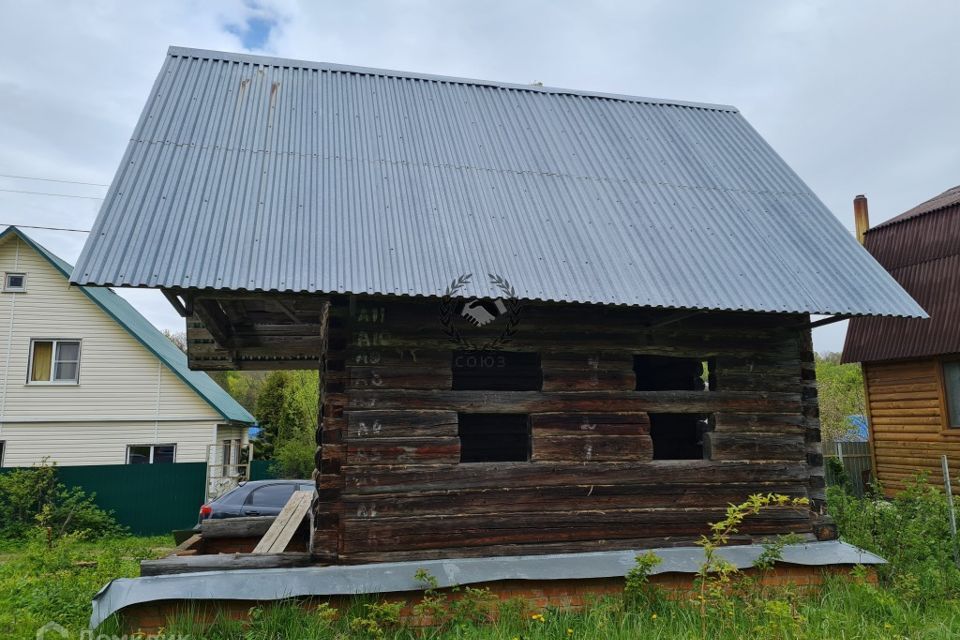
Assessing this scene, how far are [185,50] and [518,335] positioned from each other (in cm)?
655

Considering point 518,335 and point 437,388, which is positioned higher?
point 518,335

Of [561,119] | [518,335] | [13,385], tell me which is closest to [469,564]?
[518,335]

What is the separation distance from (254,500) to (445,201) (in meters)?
8.13

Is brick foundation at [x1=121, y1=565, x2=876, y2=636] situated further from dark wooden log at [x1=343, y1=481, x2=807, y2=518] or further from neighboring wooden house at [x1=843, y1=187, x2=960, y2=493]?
neighboring wooden house at [x1=843, y1=187, x2=960, y2=493]

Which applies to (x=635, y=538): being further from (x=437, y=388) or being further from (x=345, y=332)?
(x=345, y=332)

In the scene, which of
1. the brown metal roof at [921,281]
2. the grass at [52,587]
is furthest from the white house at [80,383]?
the brown metal roof at [921,281]

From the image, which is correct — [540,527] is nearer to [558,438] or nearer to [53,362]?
[558,438]

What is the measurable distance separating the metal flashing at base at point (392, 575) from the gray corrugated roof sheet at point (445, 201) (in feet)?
8.59

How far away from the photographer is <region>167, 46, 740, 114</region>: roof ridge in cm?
1002

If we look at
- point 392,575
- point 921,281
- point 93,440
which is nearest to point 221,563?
point 392,575

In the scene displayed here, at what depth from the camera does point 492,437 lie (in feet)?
36.2

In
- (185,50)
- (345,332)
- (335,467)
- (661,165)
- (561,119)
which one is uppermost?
(185,50)

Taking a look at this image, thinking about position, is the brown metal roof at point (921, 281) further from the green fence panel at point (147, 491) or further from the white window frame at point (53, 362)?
the white window frame at point (53, 362)

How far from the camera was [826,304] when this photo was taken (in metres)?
7.57
